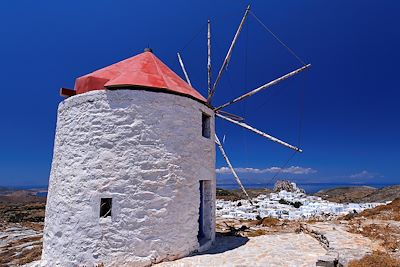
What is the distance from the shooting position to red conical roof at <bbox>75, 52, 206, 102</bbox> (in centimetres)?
769

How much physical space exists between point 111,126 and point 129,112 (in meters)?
0.58

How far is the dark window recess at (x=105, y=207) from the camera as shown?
7364 millimetres

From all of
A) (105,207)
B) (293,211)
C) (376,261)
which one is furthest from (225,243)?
(293,211)

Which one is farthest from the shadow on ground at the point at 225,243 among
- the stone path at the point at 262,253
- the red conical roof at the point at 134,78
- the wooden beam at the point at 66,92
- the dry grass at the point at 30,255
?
the dry grass at the point at 30,255

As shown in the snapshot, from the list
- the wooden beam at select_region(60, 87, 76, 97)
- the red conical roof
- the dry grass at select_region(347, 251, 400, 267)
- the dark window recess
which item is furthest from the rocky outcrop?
the wooden beam at select_region(60, 87, 76, 97)

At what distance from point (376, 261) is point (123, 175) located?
5.78 meters

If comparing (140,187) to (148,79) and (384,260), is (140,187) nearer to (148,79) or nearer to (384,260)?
(148,79)

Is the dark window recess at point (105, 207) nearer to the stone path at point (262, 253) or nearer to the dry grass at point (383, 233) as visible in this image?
the stone path at point (262, 253)

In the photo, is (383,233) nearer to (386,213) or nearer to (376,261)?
(376,261)

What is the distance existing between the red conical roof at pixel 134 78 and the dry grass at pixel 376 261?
5.72 meters

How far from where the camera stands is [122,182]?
721cm

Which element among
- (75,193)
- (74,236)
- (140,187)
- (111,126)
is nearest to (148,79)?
(111,126)

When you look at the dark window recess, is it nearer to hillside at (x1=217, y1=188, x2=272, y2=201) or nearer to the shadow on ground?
the shadow on ground

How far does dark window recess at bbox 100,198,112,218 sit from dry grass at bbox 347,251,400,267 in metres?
5.58
